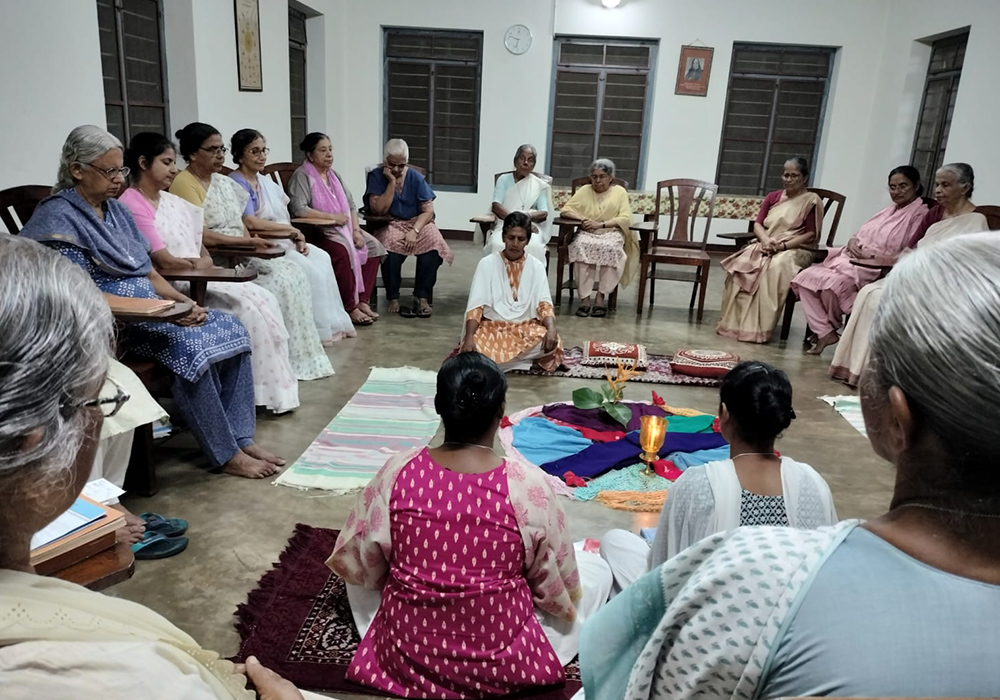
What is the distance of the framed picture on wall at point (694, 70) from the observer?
8008 mm

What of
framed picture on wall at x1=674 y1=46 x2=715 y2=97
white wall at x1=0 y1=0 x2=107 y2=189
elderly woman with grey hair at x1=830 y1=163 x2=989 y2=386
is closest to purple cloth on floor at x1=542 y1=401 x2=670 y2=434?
elderly woman with grey hair at x1=830 y1=163 x2=989 y2=386

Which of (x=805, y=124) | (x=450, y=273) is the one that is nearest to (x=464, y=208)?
(x=450, y=273)

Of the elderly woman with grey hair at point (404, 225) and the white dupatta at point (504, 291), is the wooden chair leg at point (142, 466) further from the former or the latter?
the elderly woman with grey hair at point (404, 225)

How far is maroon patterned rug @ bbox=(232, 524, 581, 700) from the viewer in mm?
1825

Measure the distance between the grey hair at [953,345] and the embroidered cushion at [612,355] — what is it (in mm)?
3751

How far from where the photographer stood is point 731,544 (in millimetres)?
753

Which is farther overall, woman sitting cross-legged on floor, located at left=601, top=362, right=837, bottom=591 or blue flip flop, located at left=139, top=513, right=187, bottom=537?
blue flip flop, located at left=139, top=513, right=187, bottom=537

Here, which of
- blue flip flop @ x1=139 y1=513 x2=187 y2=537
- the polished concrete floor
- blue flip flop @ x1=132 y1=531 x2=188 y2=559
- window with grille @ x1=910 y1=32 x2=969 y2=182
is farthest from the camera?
window with grille @ x1=910 y1=32 x2=969 y2=182

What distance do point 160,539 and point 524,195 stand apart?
421cm

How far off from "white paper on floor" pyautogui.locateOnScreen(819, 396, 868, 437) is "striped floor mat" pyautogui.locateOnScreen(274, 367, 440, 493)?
211cm

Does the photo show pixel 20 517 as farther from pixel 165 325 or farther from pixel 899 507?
pixel 165 325

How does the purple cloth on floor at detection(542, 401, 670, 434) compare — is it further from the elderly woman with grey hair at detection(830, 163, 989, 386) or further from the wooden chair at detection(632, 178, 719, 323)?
the wooden chair at detection(632, 178, 719, 323)

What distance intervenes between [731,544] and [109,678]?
2.02ft

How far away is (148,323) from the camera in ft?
9.04
